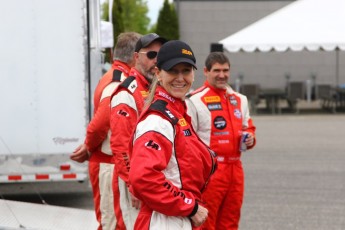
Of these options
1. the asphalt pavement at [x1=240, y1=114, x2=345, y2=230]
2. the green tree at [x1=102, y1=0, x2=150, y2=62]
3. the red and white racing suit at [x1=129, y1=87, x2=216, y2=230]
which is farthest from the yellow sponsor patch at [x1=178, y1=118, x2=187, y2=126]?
the green tree at [x1=102, y1=0, x2=150, y2=62]

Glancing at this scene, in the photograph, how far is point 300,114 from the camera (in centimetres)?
2764

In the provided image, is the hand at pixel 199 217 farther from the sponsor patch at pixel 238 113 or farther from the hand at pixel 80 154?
the sponsor patch at pixel 238 113

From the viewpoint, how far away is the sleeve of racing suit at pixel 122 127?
5238mm

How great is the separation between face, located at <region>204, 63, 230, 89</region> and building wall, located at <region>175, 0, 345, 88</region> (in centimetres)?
2986

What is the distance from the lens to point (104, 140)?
6.07m

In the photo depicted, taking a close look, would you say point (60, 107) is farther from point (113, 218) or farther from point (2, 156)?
point (113, 218)

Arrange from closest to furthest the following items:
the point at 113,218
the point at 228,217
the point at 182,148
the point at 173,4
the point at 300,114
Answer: the point at 182,148, the point at 113,218, the point at 228,217, the point at 300,114, the point at 173,4

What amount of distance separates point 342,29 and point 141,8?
38477 mm

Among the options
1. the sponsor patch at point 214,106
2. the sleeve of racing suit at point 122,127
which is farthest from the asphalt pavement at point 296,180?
the sleeve of racing suit at point 122,127

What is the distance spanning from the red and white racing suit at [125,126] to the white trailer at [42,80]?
374 cm

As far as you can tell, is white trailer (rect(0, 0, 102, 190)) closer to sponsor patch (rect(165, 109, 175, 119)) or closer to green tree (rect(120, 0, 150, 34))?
sponsor patch (rect(165, 109, 175, 119))

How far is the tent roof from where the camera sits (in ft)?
71.6

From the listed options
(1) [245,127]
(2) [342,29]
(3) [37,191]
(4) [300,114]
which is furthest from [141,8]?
(1) [245,127]

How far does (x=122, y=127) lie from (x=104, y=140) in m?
0.86
